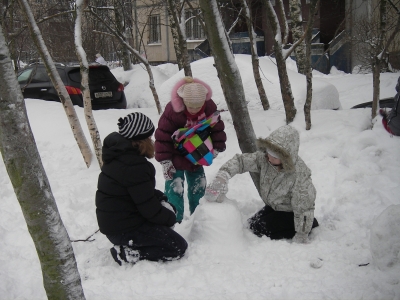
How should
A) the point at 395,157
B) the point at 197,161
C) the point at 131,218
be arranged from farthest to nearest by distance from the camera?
the point at 395,157 < the point at 197,161 < the point at 131,218

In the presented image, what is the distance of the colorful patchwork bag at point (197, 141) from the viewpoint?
365 cm

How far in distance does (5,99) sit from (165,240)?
1.75 metres

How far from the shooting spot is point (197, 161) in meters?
3.73

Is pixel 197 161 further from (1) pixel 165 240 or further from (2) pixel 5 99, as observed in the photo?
(2) pixel 5 99

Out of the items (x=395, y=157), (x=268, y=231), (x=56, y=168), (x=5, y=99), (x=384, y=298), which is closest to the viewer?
(x=5, y=99)

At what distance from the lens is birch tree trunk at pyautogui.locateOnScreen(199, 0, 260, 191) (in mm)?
3783

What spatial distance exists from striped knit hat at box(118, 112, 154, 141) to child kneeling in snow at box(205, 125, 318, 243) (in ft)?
2.49

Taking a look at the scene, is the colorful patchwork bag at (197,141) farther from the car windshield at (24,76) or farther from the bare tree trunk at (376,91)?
the car windshield at (24,76)

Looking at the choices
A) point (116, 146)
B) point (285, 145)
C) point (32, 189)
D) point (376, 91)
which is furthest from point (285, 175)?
point (376, 91)

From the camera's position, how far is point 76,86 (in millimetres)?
9102

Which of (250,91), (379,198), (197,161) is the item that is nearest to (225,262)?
(197,161)

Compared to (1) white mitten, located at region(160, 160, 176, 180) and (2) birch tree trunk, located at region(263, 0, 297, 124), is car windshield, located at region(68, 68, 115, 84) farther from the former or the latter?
(1) white mitten, located at region(160, 160, 176, 180)

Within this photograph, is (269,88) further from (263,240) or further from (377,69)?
(263,240)

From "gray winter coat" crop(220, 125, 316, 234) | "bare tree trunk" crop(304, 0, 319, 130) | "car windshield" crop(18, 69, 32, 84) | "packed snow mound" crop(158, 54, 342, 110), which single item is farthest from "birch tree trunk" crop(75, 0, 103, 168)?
"car windshield" crop(18, 69, 32, 84)
